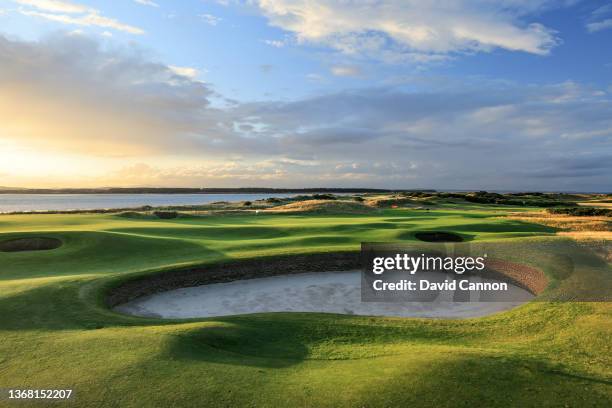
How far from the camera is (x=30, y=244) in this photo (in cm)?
2711

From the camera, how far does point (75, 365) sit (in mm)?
9383

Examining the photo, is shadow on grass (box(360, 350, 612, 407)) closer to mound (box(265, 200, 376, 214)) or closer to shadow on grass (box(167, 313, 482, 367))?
shadow on grass (box(167, 313, 482, 367))

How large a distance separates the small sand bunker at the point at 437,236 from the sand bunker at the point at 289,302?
10537 mm

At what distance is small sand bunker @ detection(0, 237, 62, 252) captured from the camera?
87.0 ft

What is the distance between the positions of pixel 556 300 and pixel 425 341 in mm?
7616

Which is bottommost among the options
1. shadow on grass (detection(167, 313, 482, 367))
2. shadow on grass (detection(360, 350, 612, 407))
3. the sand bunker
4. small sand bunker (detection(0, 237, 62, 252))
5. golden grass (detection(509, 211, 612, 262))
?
the sand bunker

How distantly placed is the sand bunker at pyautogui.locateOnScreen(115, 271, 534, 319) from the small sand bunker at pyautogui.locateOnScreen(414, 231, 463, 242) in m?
10.5

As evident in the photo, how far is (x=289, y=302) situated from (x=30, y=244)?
20.1 meters

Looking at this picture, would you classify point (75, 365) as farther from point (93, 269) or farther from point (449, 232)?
point (449, 232)

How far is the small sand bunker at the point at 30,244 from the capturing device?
26.5 m

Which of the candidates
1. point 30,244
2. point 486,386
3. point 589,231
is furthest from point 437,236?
point 30,244

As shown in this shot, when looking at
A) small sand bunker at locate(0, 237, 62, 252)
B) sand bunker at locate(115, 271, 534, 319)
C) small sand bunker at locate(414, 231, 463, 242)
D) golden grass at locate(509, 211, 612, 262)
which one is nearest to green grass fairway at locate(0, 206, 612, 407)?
sand bunker at locate(115, 271, 534, 319)

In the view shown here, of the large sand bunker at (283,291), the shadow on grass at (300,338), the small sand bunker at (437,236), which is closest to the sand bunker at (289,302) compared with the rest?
the large sand bunker at (283,291)

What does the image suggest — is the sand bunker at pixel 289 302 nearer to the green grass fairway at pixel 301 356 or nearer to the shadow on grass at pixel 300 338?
the green grass fairway at pixel 301 356
